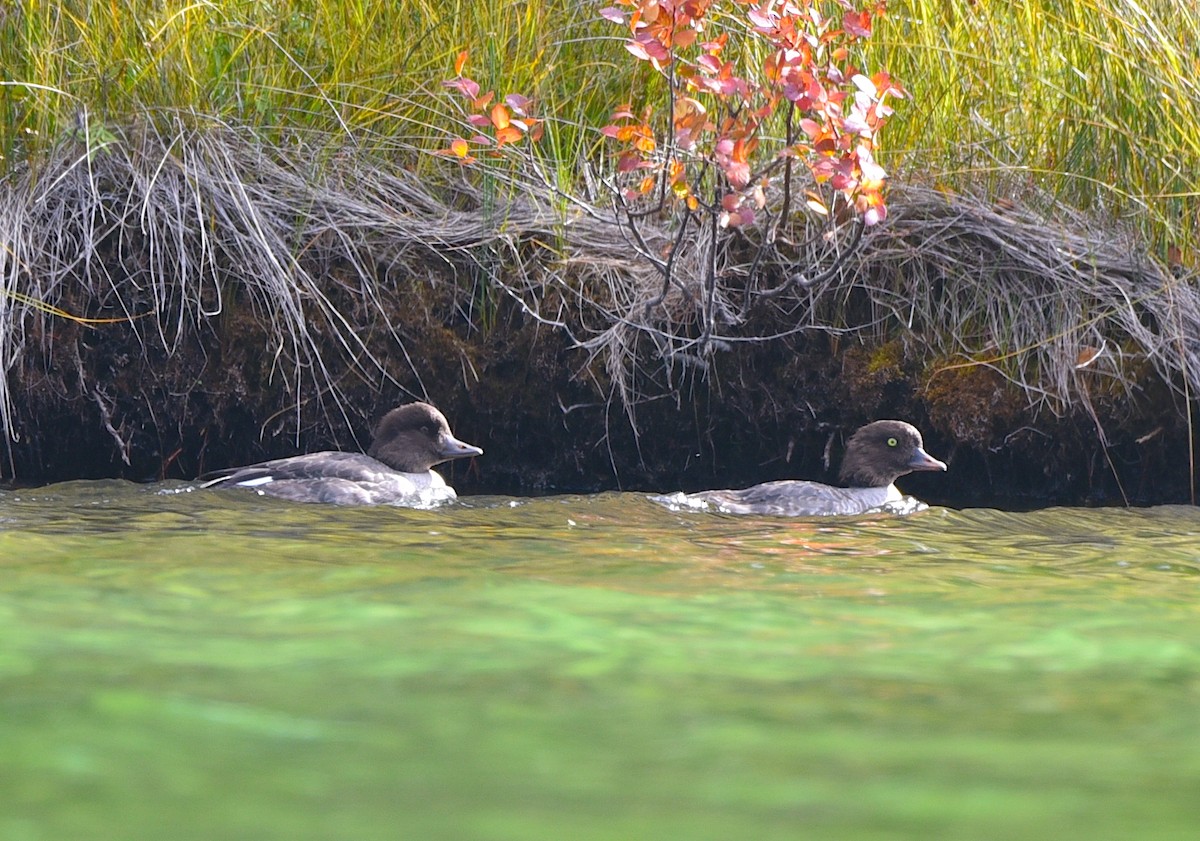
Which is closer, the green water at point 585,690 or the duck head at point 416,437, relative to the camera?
the green water at point 585,690

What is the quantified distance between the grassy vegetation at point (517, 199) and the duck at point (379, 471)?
33 cm

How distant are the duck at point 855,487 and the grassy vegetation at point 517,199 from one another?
1.02 feet

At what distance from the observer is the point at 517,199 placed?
6.62m

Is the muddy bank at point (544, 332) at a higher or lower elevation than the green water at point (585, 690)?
higher

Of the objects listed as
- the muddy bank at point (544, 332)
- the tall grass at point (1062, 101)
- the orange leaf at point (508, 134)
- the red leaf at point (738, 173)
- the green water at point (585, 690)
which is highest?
the tall grass at point (1062, 101)

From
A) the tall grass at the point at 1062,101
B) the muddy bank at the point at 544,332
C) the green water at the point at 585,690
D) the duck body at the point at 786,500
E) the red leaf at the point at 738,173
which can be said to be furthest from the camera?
the muddy bank at the point at 544,332

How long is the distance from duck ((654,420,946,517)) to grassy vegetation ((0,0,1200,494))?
1.02ft

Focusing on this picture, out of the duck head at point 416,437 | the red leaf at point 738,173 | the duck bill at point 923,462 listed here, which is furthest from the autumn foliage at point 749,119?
the duck head at point 416,437

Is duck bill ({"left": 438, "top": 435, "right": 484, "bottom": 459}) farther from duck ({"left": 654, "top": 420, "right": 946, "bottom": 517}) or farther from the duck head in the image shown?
duck ({"left": 654, "top": 420, "right": 946, "bottom": 517})

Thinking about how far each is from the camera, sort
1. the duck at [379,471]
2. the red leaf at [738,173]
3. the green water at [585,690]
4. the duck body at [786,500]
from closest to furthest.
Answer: the green water at [585,690] → the red leaf at [738,173] → the duck at [379,471] → the duck body at [786,500]

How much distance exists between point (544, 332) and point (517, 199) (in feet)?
2.12

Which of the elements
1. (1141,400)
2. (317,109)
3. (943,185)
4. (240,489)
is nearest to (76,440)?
(240,489)

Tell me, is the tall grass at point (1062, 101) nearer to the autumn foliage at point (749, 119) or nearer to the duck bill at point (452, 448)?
the autumn foliage at point (749, 119)

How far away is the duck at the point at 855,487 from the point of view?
6.00m
